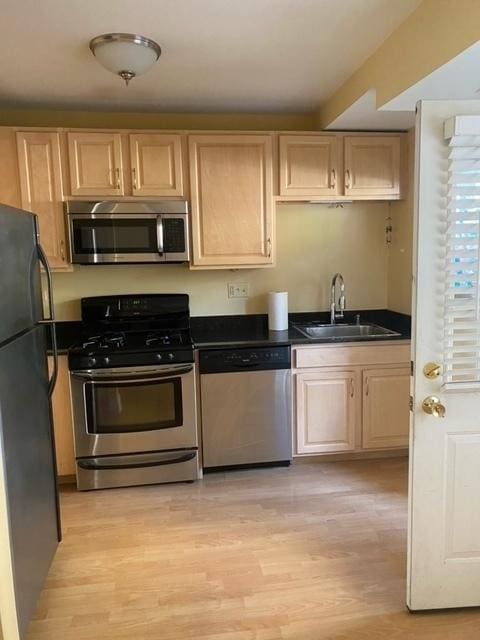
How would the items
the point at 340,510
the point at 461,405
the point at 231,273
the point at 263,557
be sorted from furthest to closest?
the point at 231,273
the point at 340,510
the point at 263,557
the point at 461,405

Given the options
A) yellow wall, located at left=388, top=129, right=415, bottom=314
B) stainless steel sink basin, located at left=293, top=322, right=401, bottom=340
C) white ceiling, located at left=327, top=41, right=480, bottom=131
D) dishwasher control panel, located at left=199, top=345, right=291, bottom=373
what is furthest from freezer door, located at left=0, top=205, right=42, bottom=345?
yellow wall, located at left=388, top=129, right=415, bottom=314

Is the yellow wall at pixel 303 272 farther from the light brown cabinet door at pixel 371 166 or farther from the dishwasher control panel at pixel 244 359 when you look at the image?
the dishwasher control panel at pixel 244 359

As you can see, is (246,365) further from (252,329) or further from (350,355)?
(350,355)

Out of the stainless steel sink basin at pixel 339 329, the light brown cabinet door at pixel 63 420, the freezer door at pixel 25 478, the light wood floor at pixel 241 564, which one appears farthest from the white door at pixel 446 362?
the light brown cabinet door at pixel 63 420

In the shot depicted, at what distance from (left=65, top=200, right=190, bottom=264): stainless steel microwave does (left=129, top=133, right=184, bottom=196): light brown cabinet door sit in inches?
3.8

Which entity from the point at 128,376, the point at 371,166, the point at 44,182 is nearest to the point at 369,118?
the point at 371,166

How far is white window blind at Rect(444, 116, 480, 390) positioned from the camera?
1.55m

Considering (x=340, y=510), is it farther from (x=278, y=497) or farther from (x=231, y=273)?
(x=231, y=273)

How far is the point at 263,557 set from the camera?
7.12 feet

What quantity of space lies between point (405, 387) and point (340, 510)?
3.25 ft

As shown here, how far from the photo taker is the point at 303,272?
353 centimetres

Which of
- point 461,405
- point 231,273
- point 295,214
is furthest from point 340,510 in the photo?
point 295,214

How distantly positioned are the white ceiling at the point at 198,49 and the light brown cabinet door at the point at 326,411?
187 cm

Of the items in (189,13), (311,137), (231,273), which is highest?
(189,13)
